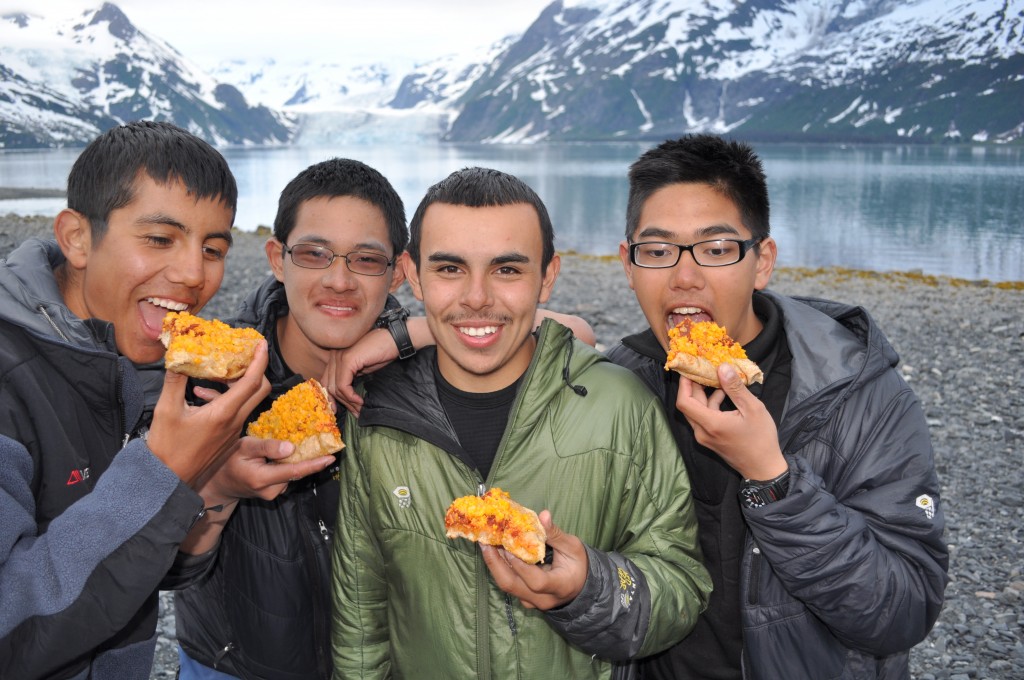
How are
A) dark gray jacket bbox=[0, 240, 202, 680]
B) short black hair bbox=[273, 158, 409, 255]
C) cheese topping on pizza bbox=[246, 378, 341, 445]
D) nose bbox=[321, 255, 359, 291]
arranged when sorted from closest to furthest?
dark gray jacket bbox=[0, 240, 202, 680] → cheese topping on pizza bbox=[246, 378, 341, 445] → nose bbox=[321, 255, 359, 291] → short black hair bbox=[273, 158, 409, 255]

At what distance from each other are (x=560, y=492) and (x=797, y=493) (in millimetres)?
1056

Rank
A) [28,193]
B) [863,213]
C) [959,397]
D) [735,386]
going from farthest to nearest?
[28,193] < [863,213] < [959,397] < [735,386]

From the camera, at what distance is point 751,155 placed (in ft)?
13.9

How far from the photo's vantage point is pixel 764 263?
4.21m

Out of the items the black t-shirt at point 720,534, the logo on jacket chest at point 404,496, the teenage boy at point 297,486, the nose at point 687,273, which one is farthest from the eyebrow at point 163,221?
the black t-shirt at point 720,534

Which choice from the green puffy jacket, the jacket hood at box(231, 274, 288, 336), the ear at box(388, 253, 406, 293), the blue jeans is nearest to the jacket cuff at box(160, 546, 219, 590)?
the blue jeans

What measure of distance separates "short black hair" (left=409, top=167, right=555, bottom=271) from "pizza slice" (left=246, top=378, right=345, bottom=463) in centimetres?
91

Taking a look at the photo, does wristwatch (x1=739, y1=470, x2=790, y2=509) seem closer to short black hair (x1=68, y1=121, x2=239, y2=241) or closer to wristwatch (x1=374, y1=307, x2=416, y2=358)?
wristwatch (x1=374, y1=307, x2=416, y2=358)

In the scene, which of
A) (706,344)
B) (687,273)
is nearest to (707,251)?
(687,273)

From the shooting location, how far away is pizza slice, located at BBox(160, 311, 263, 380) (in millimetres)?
3188

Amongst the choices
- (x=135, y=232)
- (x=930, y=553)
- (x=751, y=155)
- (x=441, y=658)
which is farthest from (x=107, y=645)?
(x=751, y=155)

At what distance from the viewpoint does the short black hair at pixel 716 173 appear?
4.04 meters

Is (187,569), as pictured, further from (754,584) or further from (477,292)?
(754,584)

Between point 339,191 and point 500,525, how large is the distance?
263 centimetres
